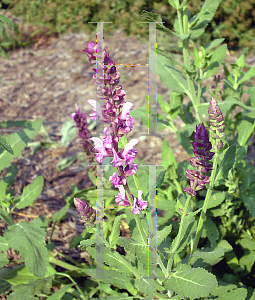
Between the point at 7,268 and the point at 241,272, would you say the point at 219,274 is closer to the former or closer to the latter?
the point at 241,272

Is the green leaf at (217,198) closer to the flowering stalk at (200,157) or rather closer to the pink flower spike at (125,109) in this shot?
the flowering stalk at (200,157)

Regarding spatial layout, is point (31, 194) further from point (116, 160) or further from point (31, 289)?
point (116, 160)

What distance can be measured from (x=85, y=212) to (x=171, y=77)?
46.4 inches

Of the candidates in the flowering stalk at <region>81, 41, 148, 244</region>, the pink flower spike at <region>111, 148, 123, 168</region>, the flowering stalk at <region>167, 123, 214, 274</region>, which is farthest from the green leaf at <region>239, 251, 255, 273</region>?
the pink flower spike at <region>111, 148, 123, 168</region>

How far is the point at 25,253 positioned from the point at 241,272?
1.34m

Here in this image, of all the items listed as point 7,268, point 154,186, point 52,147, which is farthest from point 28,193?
point 52,147

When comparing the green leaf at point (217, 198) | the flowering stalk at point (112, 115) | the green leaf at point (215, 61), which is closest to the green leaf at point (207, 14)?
the green leaf at point (215, 61)

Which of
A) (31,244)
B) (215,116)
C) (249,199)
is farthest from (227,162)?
(31,244)

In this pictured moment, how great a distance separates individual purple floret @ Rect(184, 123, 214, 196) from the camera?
3.77 ft

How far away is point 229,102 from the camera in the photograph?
2.08 m

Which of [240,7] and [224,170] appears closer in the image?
[224,170]

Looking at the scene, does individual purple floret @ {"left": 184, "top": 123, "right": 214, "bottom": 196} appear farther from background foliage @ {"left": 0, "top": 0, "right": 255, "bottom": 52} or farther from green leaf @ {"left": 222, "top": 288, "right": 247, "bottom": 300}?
background foliage @ {"left": 0, "top": 0, "right": 255, "bottom": 52}

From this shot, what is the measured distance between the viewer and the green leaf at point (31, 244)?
174 centimetres

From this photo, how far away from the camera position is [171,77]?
7.18 ft
